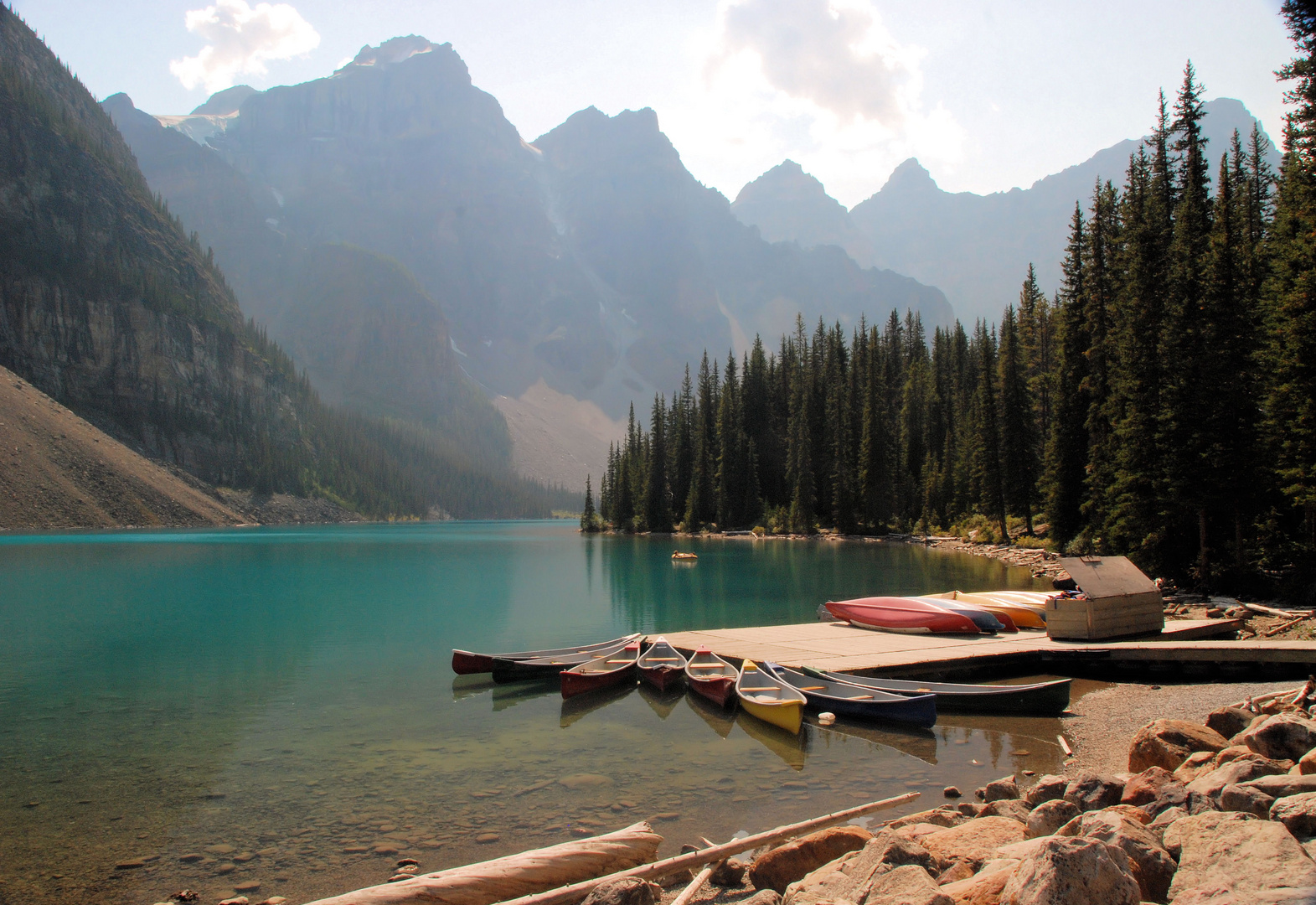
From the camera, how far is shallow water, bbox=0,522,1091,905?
33.6 feet

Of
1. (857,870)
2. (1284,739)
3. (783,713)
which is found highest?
(1284,739)

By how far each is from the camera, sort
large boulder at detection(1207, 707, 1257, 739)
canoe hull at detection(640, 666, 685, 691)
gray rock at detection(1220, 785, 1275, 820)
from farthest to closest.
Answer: canoe hull at detection(640, 666, 685, 691) < large boulder at detection(1207, 707, 1257, 739) < gray rock at detection(1220, 785, 1275, 820)

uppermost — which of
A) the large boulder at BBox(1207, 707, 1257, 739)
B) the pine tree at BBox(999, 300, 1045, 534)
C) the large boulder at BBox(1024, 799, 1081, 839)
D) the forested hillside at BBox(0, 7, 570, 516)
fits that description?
the forested hillside at BBox(0, 7, 570, 516)

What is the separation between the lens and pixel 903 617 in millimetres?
23953

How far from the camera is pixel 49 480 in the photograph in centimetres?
10644

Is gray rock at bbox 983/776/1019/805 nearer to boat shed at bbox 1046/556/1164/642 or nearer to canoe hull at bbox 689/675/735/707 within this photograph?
canoe hull at bbox 689/675/735/707

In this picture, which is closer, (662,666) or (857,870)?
(857,870)

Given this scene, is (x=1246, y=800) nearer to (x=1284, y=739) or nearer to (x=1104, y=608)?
(x=1284, y=739)

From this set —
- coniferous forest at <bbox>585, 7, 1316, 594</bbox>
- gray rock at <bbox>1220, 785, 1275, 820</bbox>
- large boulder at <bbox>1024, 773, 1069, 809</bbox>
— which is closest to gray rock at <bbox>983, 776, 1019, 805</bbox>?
large boulder at <bbox>1024, 773, 1069, 809</bbox>

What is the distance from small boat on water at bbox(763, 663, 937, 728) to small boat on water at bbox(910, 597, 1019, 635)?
318 inches

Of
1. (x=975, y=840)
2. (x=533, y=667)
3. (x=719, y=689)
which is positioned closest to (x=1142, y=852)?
(x=975, y=840)

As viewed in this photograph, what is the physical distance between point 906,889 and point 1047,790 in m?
3.73

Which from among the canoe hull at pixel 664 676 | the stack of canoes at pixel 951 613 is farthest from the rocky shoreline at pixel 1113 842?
the stack of canoes at pixel 951 613

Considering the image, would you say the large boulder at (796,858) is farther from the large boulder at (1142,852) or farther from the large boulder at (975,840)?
the large boulder at (1142,852)
